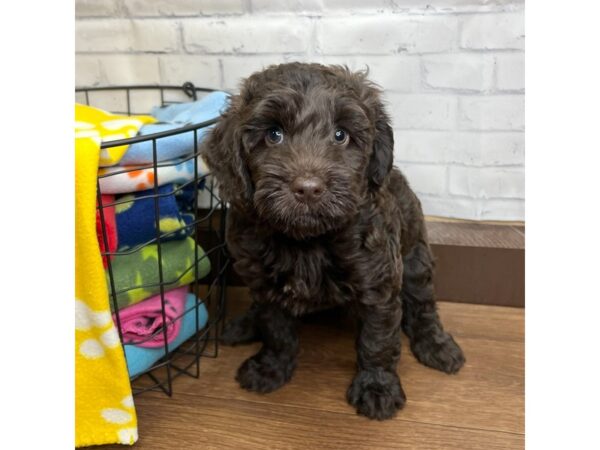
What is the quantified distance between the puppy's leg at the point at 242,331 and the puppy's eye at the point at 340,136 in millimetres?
676

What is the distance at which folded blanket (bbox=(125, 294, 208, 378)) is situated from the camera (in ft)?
4.40

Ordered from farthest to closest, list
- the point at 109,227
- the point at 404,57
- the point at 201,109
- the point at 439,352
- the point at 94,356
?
the point at 404,57
the point at 201,109
the point at 439,352
the point at 109,227
the point at 94,356

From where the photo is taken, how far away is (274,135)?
1.21 metres

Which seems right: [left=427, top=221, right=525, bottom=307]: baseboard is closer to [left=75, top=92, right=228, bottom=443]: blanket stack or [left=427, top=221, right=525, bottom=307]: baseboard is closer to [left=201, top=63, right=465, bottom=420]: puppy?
[left=201, top=63, right=465, bottom=420]: puppy

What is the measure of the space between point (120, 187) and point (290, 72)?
49 cm

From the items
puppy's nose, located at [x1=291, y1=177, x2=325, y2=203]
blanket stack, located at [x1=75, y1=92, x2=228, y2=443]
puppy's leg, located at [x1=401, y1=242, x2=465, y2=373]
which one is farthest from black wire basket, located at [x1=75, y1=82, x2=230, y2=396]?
puppy's leg, located at [x1=401, y1=242, x2=465, y2=373]

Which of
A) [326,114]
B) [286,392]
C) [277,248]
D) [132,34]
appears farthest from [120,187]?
[132,34]

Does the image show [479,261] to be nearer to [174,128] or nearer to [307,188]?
[307,188]

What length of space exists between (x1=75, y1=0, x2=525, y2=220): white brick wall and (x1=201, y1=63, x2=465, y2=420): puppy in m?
0.42

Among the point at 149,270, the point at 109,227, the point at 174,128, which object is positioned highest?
the point at 174,128

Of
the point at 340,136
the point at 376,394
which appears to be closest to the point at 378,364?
the point at 376,394

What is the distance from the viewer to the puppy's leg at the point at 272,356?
56.4 inches

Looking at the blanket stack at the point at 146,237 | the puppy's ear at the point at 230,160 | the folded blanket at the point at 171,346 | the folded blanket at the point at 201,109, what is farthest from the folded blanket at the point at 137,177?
the folded blanket at the point at 171,346

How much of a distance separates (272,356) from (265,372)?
52 mm
